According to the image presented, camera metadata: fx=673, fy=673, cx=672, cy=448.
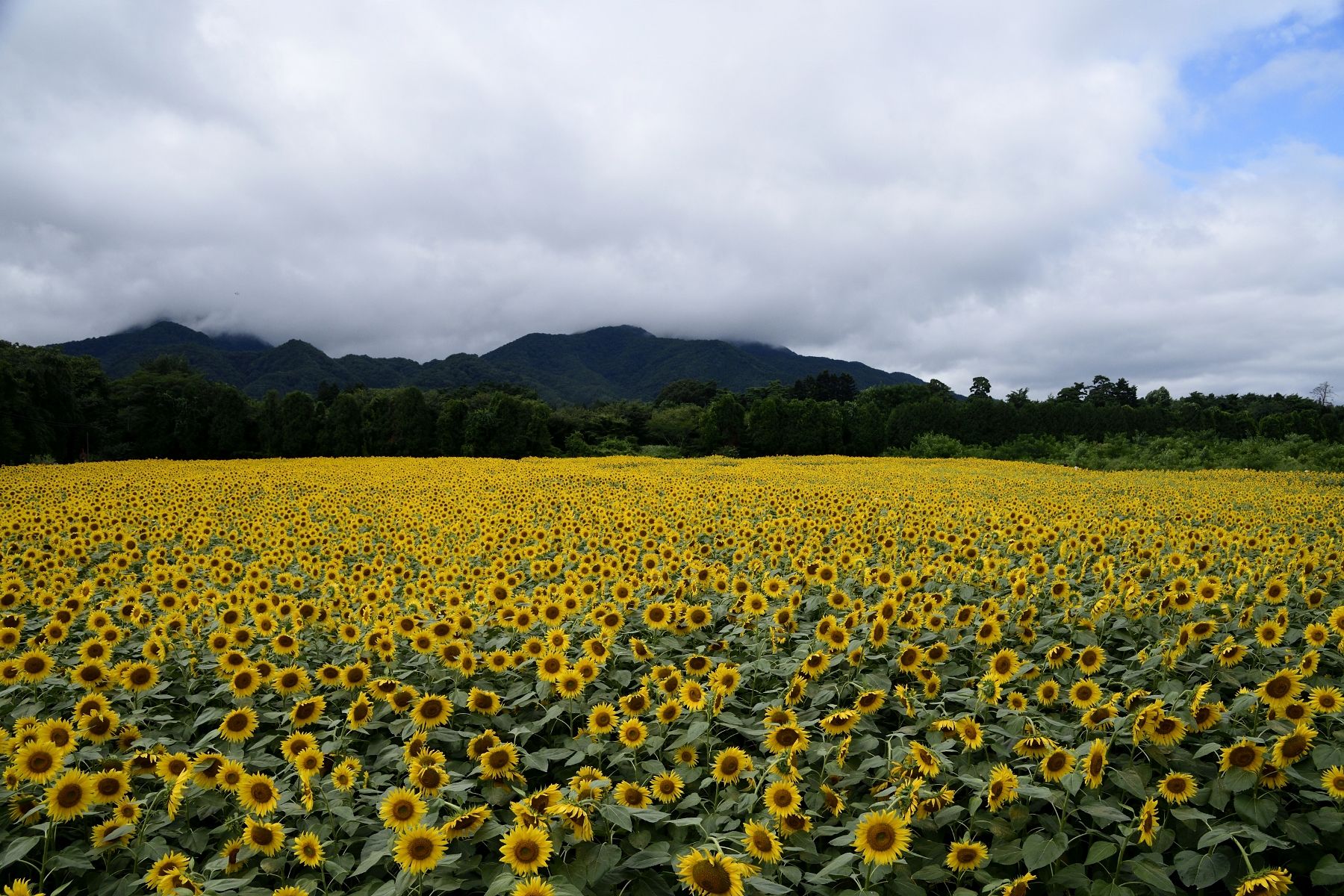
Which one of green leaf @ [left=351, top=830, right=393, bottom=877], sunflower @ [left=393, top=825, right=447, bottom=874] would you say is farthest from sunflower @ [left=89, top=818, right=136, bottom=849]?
sunflower @ [left=393, top=825, right=447, bottom=874]

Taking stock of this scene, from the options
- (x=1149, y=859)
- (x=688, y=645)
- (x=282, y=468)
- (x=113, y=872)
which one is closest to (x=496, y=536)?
(x=688, y=645)

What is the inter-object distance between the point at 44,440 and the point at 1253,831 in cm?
4167

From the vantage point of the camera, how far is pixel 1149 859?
2.45m

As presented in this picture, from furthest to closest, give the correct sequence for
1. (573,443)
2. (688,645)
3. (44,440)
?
1. (573,443)
2. (44,440)
3. (688,645)

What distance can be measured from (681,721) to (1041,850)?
166cm

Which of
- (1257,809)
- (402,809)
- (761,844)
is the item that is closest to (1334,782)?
(1257,809)

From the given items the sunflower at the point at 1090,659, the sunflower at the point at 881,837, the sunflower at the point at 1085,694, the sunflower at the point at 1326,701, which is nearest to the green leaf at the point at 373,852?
the sunflower at the point at 881,837

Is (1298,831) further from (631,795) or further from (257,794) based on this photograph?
(257,794)

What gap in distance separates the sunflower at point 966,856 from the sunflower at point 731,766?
2.69 feet

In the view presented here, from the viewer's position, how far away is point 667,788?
278 cm

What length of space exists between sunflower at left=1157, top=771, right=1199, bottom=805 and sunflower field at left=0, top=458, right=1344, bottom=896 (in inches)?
0.8

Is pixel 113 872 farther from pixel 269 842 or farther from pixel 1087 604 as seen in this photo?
pixel 1087 604

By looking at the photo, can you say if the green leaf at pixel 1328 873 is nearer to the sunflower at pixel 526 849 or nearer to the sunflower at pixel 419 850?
the sunflower at pixel 526 849

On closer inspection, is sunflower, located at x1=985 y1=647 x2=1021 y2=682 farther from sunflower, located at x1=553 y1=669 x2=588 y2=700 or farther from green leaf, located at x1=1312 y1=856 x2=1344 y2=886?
sunflower, located at x1=553 y1=669 x2=588 y2=700
